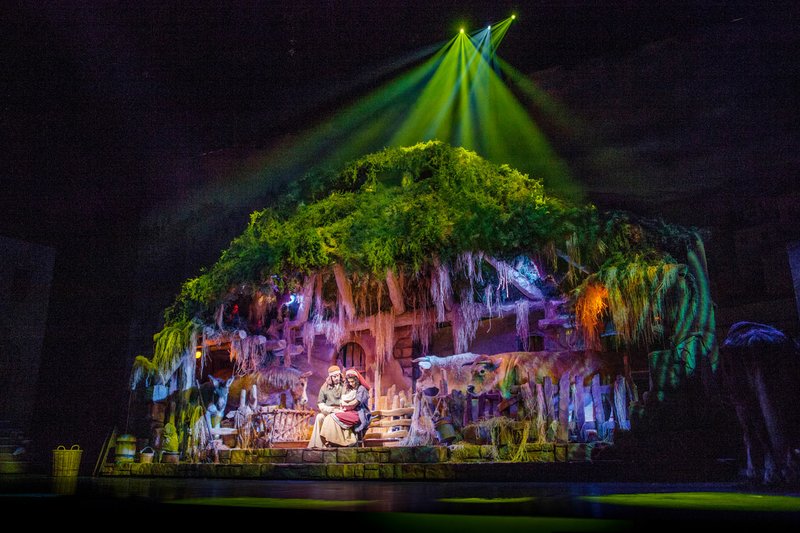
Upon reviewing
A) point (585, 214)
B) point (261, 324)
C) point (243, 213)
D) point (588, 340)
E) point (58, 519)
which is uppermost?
point (243, 213)

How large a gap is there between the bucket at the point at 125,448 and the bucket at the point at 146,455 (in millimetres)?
190

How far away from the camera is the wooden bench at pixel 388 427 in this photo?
10875 millimetres

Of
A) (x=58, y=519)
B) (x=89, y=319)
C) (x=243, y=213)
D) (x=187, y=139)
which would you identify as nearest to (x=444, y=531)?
(x=58, y=519)

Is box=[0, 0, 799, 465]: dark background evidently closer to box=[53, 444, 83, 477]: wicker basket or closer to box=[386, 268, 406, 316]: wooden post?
box=[386, 268, 406, 316]: wooden post

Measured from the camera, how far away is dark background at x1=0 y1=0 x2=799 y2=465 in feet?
25.4

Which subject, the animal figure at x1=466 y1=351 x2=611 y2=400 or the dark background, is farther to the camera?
the animal figure at x1=466 y1=351 x2=611 y2=400

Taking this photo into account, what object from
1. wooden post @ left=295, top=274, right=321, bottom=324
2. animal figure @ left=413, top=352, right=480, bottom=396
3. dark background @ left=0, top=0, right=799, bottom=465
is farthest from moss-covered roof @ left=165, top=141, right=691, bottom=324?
animal figure @ left=413, top=352, right=480, bottom=396

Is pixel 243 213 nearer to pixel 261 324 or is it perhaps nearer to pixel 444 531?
pixel 261 324

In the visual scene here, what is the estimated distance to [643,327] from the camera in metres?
8.39

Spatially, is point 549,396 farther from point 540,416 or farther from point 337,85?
point 337,85

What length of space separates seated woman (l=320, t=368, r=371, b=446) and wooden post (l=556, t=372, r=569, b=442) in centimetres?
366

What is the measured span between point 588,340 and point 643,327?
1.15 meters

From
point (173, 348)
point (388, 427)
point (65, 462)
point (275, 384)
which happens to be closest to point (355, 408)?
point (388, 427)

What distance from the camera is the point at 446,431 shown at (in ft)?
32.0
